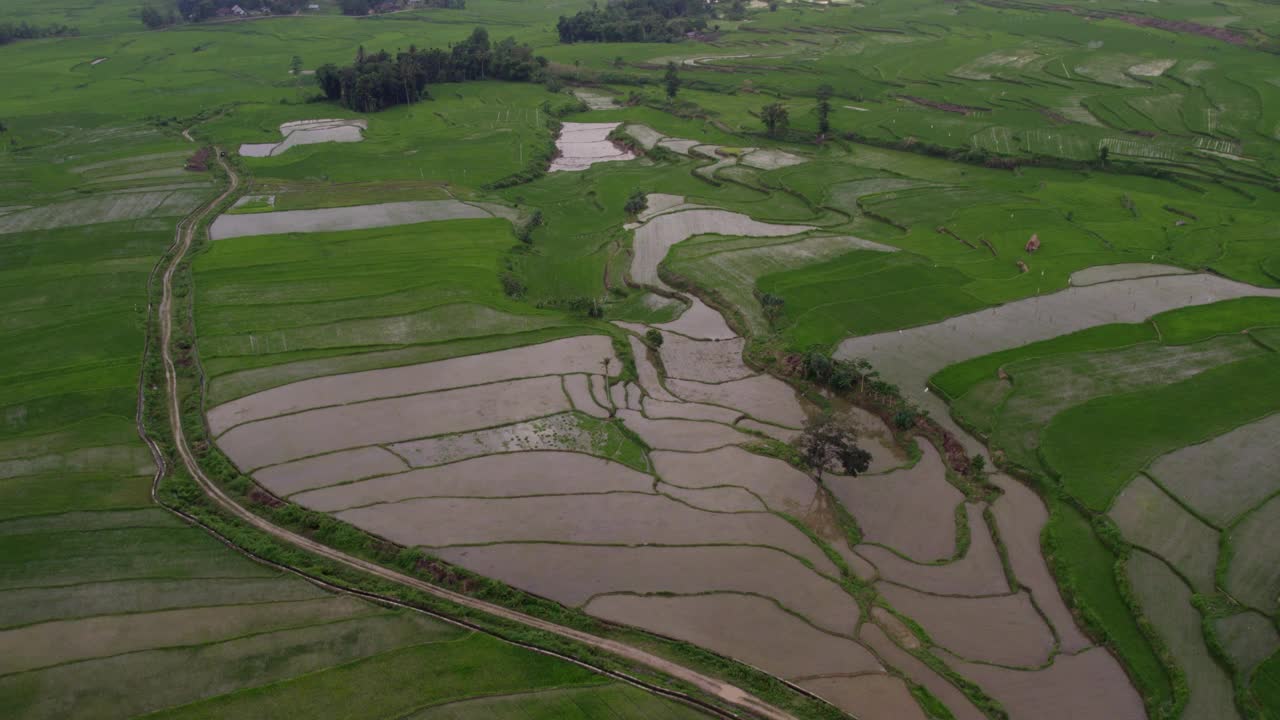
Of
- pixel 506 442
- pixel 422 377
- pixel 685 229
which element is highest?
pixel 685 229

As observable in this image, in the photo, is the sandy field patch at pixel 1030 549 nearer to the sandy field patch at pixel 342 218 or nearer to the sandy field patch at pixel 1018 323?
the sandy field patch at pixel 1018 323

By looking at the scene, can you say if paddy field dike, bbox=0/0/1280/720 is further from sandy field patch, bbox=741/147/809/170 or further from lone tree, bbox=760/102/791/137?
lone tree, bbox=760/102/791/137

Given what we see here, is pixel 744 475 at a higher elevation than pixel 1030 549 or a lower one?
higher

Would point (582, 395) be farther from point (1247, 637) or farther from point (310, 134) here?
point (310, 134)

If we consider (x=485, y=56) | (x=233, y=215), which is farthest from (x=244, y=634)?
(x=485, y=56)

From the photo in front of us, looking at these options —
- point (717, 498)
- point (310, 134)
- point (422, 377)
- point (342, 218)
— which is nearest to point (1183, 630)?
point (717, 498)

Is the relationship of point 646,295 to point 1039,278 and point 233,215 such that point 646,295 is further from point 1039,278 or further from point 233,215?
point 233,215
